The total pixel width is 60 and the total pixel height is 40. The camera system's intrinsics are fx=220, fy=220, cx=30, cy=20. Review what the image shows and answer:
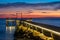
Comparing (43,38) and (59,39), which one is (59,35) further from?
(43,38)

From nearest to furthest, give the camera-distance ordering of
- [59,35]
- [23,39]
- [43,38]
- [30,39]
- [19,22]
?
[59,35], [43,38], [30,39], [23,39], [19,22]

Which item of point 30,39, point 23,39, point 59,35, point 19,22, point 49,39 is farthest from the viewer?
point 19,22

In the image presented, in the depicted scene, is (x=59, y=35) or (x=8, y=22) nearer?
(x=59, y=35)

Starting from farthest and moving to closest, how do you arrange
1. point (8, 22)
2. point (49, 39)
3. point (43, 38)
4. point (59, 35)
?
point (8, 22), point (43, 38), point (49, 39), point (59, 35)

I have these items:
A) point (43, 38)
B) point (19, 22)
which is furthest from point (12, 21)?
point (43, 38)

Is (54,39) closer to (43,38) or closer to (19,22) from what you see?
(43,38)

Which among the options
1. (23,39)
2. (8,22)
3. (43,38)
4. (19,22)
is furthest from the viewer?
(8,22)

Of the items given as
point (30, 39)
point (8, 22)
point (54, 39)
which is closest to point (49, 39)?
point (54, 39)

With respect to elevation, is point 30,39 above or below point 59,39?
below

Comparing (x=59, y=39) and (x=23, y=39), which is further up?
(x=59, y=39)
